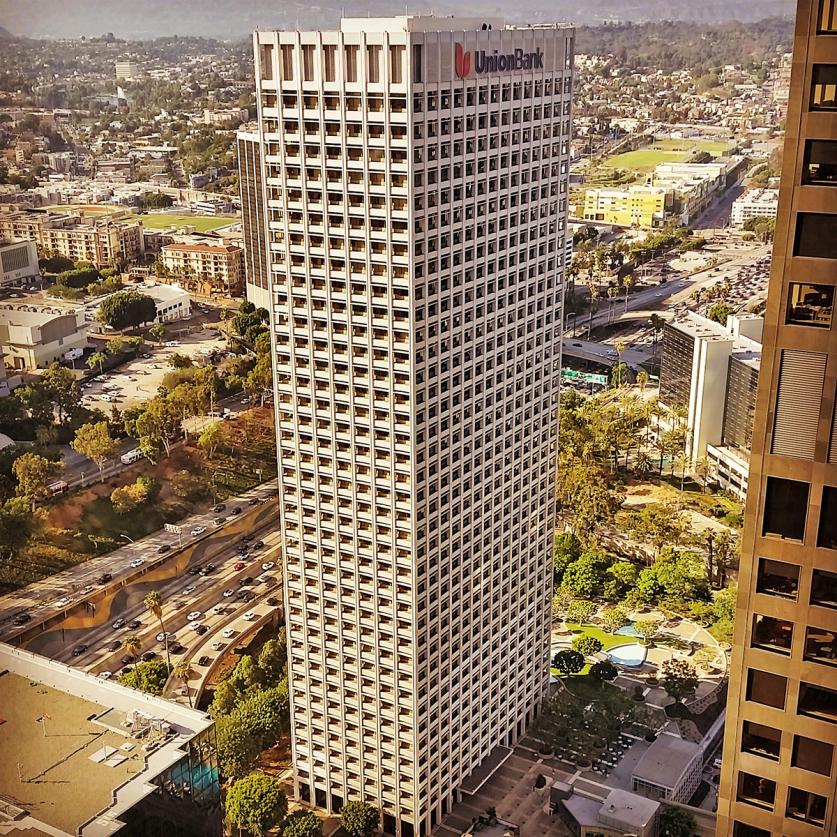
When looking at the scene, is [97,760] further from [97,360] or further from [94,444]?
[97,360]

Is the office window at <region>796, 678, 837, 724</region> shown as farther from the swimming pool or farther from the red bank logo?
the swimming pool

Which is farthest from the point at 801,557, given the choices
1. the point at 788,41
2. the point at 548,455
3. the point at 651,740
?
the point at 788,41

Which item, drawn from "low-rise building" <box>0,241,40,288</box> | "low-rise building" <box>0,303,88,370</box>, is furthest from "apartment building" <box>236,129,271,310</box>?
"low-rise building" <box>0,241,40,288</box>

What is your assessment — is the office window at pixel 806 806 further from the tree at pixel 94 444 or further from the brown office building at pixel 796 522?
the tree at pixel 94 444

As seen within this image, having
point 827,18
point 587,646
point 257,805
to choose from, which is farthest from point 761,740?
point 587,646

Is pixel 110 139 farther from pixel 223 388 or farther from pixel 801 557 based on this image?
pixel 801 557

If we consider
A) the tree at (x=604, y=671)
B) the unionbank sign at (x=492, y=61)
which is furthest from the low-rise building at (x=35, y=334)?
the unionbank sign at (x=492, y=61)
